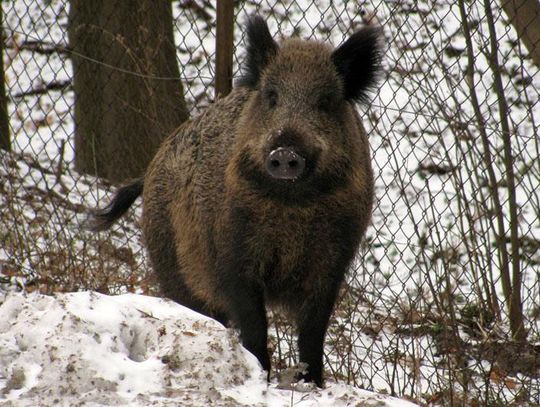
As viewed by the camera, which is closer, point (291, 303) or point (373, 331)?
point (291, 303)

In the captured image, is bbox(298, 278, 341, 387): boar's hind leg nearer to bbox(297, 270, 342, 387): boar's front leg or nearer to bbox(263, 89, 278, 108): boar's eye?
bbox(297, 270, 342, 387): boar's front leg

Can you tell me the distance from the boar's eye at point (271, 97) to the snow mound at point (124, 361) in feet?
4.32

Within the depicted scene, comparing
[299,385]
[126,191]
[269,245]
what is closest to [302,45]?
[269,245]

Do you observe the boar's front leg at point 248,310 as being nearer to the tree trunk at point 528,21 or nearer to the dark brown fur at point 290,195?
the dark brown fur at point 290,195

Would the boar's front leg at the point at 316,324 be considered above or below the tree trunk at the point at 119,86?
below

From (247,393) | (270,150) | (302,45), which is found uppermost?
(302,45)

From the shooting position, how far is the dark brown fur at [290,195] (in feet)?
14.9

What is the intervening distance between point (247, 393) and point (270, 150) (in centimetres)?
123

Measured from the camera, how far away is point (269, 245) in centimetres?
460

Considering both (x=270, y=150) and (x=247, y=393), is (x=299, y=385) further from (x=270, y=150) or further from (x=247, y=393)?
(x=270, y=150)

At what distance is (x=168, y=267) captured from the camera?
17.7ft

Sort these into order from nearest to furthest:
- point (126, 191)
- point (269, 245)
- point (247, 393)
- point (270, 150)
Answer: point (247, 393), point (270, 150), point (269, 245), point (126, 191)

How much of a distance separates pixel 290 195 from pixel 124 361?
1.48 meters

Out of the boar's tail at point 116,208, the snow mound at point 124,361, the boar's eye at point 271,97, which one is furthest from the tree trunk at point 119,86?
the snow mound at point 124,361
